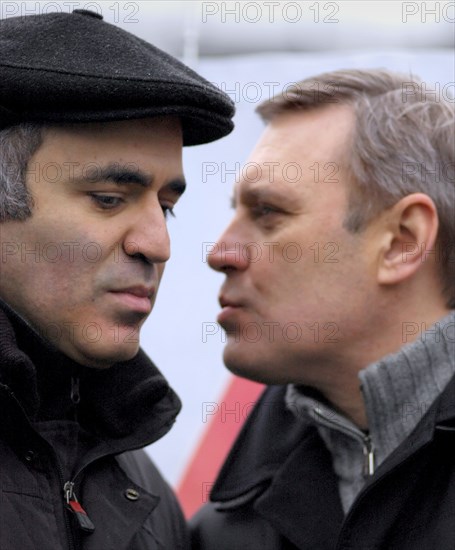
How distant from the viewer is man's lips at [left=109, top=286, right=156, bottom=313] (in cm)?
211

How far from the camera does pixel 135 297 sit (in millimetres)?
2146

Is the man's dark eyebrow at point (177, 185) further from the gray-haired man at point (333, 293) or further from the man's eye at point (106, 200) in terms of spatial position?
the gray-haired man at point (333, 293)

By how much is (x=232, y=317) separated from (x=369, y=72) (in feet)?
2.44

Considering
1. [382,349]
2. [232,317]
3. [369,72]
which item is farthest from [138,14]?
[382,349]

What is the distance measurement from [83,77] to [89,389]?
25.8 inches

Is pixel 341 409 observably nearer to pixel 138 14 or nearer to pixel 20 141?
pixel 20 141

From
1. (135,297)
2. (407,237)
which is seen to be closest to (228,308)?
(407,237)

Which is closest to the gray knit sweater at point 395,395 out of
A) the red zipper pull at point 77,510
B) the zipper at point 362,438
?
the zipper at point 362,438

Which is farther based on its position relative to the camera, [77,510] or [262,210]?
[262,210]

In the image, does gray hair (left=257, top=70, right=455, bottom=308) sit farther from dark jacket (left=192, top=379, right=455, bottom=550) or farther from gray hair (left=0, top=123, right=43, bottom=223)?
gray hair (left=0, top=123, right=43, bottom=223)

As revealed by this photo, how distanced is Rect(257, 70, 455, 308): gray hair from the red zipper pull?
990 millimetres

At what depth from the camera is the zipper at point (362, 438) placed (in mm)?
2410

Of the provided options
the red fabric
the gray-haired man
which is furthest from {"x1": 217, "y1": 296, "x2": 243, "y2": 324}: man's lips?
the red fabric

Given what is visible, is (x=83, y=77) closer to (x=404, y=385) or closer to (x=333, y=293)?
(x=333, y=293)
